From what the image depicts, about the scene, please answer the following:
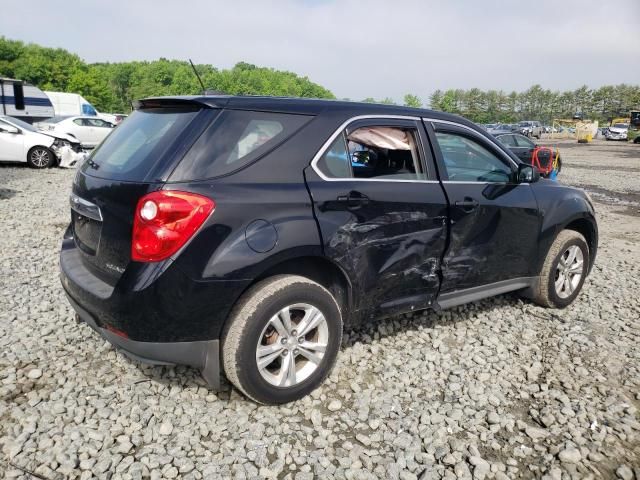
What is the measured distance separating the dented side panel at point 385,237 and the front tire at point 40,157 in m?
13.7

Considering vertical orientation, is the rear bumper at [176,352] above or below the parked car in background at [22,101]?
below

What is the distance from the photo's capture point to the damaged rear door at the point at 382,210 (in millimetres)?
2924

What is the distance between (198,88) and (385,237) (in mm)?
78738

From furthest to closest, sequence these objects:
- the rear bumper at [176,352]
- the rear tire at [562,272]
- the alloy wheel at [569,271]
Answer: the alloy wheel at [569,271], the rear tire at [562,272], the rear bumper at [176,352]

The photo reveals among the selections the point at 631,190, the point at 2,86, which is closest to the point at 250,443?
the point at 631,190

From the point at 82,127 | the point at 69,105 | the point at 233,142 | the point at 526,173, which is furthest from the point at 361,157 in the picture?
the point at 69,105

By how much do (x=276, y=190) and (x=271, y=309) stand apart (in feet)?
2.13

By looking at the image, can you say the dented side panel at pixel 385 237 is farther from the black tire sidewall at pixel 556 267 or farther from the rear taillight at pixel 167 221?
the black tire sidewall at pixel 556 267

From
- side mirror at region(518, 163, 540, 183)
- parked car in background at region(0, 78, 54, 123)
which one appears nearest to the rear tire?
side mirror at region(518, 163, 540, 183)

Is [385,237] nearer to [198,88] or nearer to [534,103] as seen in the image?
[198,88]

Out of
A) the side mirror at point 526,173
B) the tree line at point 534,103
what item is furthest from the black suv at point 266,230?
the tree line at point 534,103

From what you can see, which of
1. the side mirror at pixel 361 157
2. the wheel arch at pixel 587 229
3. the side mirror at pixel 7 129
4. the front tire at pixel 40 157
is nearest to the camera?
the side mirror at pixel 361 157

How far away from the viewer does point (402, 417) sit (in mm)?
2902

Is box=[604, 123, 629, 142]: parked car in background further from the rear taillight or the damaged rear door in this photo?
the rear taillight
